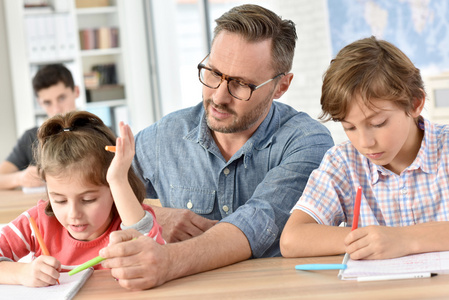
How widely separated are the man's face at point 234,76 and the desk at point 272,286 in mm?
553

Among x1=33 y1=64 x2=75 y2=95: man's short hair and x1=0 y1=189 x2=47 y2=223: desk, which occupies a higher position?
x1=33 y1=64 x2=75 y2=95: man's short hair

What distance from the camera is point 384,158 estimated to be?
1529mm

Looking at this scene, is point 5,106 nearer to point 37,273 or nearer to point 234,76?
point 234,76

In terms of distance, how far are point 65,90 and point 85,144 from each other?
247 centimetres

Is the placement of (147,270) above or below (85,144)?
below

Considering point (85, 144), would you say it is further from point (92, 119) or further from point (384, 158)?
point (384, 158)

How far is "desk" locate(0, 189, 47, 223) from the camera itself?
7.86 feet

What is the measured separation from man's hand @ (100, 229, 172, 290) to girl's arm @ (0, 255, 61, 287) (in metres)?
0.12

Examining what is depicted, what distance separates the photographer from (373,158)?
1540 millimetres

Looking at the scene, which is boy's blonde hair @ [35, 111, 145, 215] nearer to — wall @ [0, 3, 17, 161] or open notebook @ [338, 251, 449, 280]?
open notebook @ [338, 251, 449, 280]

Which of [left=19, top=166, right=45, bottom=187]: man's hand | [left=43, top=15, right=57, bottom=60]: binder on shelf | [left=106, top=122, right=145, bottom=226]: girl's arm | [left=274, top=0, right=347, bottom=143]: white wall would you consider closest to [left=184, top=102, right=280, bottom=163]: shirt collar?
[left=106, top=122, right=145, bottom=226]: girl's arm

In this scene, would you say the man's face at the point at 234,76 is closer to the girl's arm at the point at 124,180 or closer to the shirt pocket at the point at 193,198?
the shirt pocket at the point at 193,198

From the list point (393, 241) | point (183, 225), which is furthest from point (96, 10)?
point (393, 241)

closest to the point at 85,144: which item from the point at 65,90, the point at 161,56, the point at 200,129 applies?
the point at 200,129
